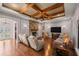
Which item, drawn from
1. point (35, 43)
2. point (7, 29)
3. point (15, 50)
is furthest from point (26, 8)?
point (15, 50)

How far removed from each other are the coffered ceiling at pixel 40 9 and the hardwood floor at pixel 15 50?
542mm

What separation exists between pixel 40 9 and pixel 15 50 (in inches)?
31.2

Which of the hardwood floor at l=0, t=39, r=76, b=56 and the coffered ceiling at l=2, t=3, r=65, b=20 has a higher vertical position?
the coffered ceiling at l=2, t=3, r=65, b=20

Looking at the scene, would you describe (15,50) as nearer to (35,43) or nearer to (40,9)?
(35,43)

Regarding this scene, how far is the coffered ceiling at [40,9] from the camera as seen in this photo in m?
2.32

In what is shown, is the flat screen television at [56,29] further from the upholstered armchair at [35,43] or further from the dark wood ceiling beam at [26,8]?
the dark wood ceiling beam at [26,8]

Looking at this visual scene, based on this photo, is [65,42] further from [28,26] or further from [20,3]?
[20,3]

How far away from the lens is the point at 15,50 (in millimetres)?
2373

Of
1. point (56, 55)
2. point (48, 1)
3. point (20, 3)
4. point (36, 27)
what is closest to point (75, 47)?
point (56, 55)

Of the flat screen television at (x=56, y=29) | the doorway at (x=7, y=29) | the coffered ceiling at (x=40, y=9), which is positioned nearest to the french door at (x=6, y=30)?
the doorway at (x=7, y=29)

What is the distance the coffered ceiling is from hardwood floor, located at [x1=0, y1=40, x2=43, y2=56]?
54 centimetres

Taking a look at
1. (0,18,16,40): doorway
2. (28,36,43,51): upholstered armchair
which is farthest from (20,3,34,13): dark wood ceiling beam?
(28,36,43,51): upholstered armchair

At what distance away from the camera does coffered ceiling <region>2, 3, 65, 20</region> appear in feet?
7.63

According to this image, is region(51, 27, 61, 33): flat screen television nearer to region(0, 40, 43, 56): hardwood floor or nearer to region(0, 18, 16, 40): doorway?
region(0, 40, 43, 56): hardwood floor
